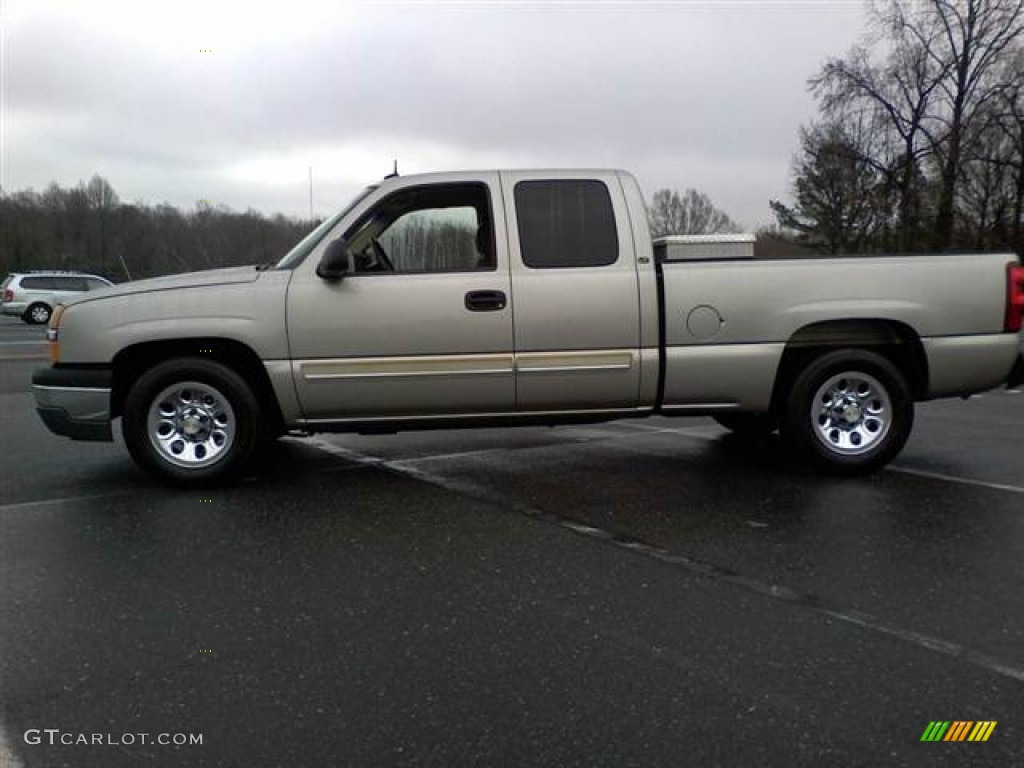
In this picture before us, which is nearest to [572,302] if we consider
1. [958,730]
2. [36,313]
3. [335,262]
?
[335,262]

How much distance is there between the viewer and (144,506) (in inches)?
200

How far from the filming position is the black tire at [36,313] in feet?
96.9

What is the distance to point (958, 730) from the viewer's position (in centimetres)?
258

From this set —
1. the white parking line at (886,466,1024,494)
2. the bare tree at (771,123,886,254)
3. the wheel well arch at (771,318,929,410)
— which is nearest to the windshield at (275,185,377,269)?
the wheel well arch at (771,318,929,410)

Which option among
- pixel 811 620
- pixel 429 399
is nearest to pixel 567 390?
pixel 429 399

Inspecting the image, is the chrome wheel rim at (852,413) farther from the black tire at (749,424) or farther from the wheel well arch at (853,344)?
the black tire at (749,424)

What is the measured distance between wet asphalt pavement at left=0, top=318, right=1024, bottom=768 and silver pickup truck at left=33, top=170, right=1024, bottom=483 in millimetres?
496

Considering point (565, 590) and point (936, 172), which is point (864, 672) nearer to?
point (565, 590)

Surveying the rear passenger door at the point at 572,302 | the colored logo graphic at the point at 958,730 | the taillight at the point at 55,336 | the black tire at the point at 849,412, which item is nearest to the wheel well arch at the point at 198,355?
the taillight at the point at 55,336

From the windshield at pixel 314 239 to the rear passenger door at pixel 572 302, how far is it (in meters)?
0.97

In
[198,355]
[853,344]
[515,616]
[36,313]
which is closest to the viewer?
[515,616]

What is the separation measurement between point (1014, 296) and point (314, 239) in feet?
15.4

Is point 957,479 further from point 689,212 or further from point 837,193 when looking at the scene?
point 689,212

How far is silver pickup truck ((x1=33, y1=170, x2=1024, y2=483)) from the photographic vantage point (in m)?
5.24
